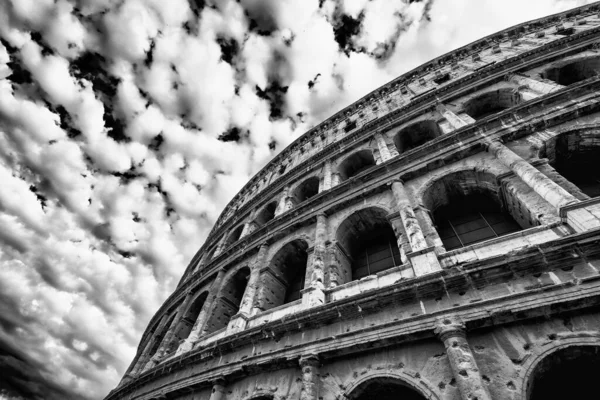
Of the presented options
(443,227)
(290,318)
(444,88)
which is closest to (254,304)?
(290,318)

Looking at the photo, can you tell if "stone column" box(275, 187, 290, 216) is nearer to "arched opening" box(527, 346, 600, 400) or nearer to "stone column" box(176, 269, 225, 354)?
"stone column" box(176, 269, 225, 354)

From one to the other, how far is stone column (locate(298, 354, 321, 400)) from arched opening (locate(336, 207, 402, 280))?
2739 millimetres

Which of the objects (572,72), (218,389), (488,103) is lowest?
(218,389)

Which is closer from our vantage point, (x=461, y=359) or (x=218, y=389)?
(x=461, y=359)

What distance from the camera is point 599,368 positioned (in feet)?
11.3

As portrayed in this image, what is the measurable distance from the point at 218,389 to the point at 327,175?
7280 mm

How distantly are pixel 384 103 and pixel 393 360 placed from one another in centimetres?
1249

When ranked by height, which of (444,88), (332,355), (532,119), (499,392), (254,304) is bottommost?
(499,392)

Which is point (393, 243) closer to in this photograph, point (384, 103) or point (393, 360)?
point (393, 360)

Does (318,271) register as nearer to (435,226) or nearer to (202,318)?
(435,226)

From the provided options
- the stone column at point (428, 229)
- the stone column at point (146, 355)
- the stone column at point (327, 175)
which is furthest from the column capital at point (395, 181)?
the stone column at point (146, 355)

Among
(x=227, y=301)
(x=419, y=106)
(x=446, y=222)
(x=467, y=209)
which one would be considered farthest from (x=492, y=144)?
(x=227, y=301)

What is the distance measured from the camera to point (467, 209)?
7004mm

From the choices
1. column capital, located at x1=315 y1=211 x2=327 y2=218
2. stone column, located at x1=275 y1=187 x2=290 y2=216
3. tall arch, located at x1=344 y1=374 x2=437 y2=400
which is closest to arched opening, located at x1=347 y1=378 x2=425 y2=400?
tall arch, located at x1=344 y1=374 x2=437 y2=400
